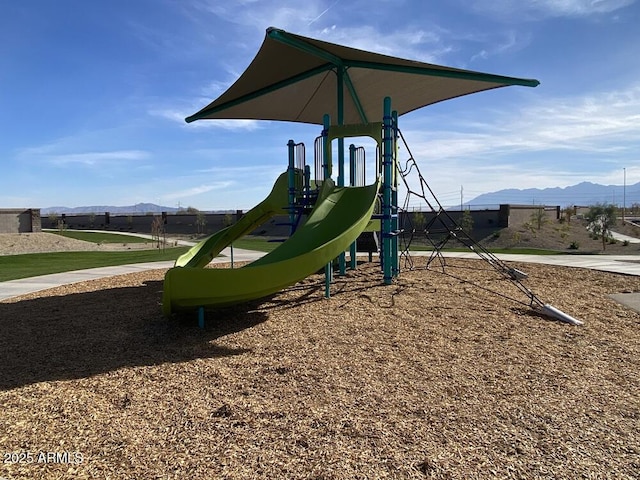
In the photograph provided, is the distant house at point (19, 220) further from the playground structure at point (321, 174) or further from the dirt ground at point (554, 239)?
the dirt ground at point (554, 239)

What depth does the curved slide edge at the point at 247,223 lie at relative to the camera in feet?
34.4

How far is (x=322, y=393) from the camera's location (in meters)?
4.37

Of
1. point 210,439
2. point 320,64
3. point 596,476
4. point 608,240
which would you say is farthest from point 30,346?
point 608,240

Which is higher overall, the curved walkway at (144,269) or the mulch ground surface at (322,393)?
the curved walkway at (144,269)

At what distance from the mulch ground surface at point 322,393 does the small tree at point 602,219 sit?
23.0 metres

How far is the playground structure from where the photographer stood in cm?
631

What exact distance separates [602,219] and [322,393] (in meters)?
29.5

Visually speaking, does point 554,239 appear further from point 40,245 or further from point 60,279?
point 40,245

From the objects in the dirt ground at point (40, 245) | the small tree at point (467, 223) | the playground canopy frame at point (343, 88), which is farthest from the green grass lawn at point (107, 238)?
the playground canopy frame at point (343, 88)

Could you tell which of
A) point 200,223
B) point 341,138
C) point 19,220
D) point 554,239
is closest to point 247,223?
point 341,138

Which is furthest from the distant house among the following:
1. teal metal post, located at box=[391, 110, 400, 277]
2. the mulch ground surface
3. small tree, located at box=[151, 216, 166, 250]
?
teal metal post, located at box=[391, 110, 400, 277]

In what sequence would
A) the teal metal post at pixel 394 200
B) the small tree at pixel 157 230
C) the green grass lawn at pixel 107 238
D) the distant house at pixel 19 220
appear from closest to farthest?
the teal metal post at pixel 394 200 < the small tree at pixel 157 230 < the distant house at pixel 19 220 < the green grass lawn at pixel 107 238

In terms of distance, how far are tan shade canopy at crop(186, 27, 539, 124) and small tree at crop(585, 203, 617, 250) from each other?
1983 cm

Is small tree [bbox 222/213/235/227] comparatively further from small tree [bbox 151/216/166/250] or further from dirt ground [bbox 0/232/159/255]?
dirt ground [bbox 0/232/159/255]
